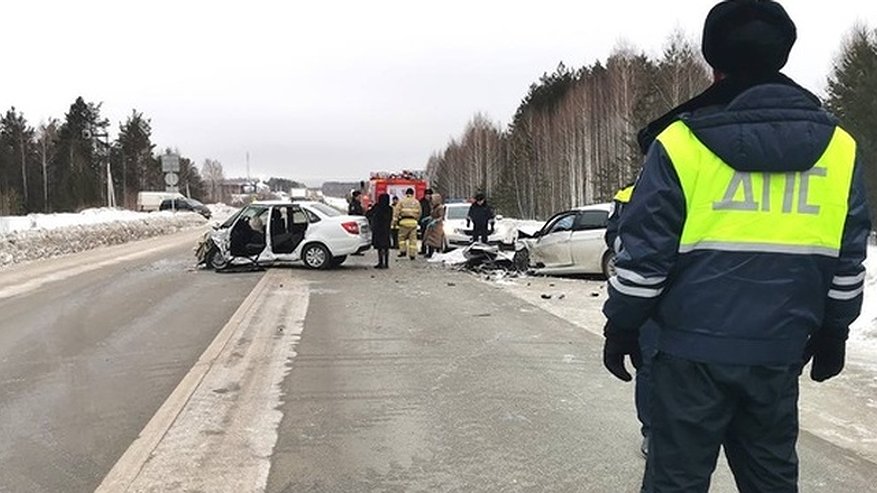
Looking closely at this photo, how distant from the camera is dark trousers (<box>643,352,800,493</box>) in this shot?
2467mm

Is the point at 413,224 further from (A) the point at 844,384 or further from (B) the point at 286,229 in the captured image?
(A) the point at 844,384

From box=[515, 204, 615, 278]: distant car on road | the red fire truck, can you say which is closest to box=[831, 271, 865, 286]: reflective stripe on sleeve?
box=[515, 204, 615, 278]: distant car on road

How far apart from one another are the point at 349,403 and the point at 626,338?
3.48 metres

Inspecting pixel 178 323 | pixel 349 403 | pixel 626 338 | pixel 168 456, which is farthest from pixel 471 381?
pixel 178 323

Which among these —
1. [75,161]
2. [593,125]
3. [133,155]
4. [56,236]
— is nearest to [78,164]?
[75,161]

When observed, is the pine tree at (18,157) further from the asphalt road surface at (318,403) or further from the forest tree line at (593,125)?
the asphalt road surface at (318,403)

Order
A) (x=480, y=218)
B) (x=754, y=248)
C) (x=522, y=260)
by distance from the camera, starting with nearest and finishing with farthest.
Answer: (x=754, y=248), (x=522, y=260), (x=480, y=218)

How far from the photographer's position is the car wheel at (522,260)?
53.0 ft

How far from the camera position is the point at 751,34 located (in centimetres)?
252

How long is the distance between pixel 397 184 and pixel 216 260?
12.5 m

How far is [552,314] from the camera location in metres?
10.4

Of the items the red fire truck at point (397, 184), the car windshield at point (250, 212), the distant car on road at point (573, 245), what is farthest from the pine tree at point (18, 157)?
the distant car on road at point (573, 245)

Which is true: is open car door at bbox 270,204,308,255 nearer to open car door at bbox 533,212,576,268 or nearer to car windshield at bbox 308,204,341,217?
car windshield at bbox 308,204,341,217

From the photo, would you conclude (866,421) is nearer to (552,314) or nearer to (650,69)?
(552,314)
